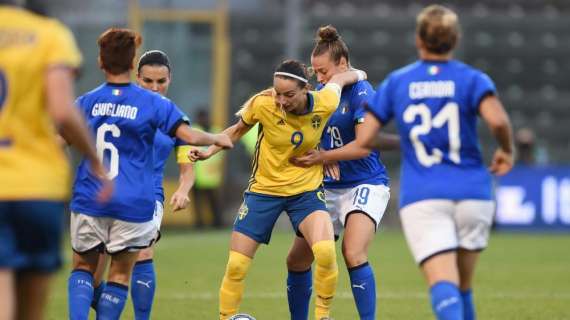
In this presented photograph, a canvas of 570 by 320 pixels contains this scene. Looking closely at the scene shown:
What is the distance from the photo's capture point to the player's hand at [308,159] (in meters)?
8.15

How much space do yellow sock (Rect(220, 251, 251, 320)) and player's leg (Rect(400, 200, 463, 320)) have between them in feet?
6.28

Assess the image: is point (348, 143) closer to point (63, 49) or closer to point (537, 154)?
point (63, 49)

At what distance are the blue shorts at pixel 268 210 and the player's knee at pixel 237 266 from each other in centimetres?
19

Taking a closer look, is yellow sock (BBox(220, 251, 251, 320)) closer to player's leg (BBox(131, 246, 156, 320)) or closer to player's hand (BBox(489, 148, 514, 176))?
player's leg (BBox(131, 246, 156, 320))

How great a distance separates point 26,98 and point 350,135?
12.3 ft

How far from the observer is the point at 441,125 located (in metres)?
6.20

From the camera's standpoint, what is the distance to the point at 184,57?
23359 mm

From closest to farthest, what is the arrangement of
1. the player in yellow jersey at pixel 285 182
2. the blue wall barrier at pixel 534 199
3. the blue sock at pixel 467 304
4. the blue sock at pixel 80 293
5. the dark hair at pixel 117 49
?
the blue sock at pixel 467 304, the dark hair at pixel 117 49, the blue sock at pixel 80 293, the player in yellow jersey at pixel 285 182, the blue wall barrier at pixel 534 199

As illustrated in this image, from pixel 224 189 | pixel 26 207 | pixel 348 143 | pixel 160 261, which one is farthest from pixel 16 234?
pixel 224 189

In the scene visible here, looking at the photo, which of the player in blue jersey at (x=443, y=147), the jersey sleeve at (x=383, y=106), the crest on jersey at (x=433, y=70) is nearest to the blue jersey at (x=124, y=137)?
the jersey sleeve at (x=383, y=106)

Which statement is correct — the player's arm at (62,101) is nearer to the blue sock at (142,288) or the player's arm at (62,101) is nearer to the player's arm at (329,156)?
the player's arm at (329,156)

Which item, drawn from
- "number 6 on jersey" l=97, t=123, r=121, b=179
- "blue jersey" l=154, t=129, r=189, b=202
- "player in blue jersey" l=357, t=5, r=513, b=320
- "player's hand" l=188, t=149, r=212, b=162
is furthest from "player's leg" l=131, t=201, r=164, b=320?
"player in blue jersey" l=357, t=5, r=513, b=320

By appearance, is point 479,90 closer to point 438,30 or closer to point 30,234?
point 438,30

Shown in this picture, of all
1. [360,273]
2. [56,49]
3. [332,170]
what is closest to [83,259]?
[360,273]
